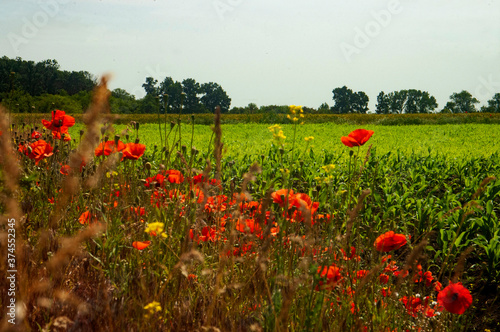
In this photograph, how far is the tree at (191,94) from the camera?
56975 mm

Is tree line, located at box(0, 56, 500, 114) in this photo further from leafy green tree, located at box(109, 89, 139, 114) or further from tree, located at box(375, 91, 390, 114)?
leafy green tree, located at box(109, 89, 139, 114)

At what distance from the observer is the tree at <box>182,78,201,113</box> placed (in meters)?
57.0

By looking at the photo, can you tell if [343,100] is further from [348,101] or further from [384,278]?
[384,278]

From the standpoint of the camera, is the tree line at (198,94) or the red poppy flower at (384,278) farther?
the tree line at (198,94)

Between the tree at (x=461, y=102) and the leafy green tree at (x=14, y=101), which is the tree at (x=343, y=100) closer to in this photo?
the tree at (x=461, y=102)

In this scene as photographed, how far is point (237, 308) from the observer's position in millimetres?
1572

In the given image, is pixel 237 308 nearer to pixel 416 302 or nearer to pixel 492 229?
pixel 416 302

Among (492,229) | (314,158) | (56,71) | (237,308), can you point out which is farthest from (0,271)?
(56,71)

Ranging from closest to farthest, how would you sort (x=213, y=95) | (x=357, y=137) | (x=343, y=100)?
1. (x=357, y=137)
2. (x=213, y=95)
3. (x=343, y=100)

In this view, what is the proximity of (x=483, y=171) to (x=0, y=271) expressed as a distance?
5.04 meters

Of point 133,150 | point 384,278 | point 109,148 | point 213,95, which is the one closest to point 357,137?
point 384,278

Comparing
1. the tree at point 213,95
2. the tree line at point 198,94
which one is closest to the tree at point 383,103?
the tree line at point 198,94

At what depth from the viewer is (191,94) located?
59.3m

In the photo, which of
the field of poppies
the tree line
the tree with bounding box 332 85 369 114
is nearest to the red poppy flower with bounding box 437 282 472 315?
the field of poppies
